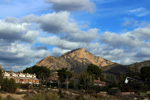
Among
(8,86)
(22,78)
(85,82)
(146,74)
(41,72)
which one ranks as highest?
(41,72)

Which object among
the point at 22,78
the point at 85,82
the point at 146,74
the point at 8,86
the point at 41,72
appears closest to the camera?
the point at 8,86

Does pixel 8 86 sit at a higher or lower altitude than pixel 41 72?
lower

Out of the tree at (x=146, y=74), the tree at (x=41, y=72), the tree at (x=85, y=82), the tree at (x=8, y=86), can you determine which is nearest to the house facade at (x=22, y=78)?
the tree at (x=41, y=72)

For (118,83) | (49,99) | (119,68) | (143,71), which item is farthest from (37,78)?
(119,68)

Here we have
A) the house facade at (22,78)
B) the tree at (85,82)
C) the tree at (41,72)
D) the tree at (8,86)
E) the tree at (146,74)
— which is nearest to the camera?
the tree at (8,86)

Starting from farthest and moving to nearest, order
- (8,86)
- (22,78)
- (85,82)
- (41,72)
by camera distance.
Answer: (41,72), (22,78), (85,82), (8,86)

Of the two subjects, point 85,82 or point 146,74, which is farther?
point 146,74

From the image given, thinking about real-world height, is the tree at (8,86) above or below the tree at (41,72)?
below

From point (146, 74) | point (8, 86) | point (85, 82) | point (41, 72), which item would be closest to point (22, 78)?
point (41, 72)

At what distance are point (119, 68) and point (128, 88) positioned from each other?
475ft

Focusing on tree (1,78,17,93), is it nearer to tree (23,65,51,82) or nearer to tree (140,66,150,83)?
tree (23,65,51,82)

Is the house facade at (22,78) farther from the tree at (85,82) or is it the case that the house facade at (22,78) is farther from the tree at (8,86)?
the tree at (8,86)

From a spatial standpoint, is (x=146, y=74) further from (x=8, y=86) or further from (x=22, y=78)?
(x=8, y=86)

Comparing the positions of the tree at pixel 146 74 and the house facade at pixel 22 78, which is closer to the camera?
the tree at pixel 146 74
